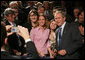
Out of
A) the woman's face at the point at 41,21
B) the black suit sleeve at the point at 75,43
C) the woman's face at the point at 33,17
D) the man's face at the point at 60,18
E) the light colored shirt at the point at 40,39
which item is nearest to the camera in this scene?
the black suit sleeve at the point at 75,43

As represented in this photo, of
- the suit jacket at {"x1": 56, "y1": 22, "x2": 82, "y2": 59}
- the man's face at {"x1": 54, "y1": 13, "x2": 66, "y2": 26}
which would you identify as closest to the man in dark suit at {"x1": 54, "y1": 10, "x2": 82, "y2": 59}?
the suit jacket at {"x1": 56, "y1": 22, "x2": 82, "y2": 59}

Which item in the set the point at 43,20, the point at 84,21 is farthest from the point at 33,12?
the point at 84,21

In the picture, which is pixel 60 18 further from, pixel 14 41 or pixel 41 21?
pixel 14 41

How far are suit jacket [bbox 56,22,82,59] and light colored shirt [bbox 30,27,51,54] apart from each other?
72 centimetres

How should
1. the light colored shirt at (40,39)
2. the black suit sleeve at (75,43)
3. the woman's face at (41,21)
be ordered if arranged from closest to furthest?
1. the black suit sleeve at (75,43)
2. the light colored shirt at (40,39)
3. the woman's face at (41,21)

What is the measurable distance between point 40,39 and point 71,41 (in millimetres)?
869

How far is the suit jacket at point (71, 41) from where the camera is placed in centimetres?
335

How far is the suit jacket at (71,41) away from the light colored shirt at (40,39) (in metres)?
0.72

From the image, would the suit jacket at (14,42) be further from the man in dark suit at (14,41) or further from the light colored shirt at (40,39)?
the light colored shirt at (40,39)

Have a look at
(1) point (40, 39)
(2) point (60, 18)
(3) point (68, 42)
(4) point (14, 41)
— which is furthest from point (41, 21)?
(3) point (68, 42)

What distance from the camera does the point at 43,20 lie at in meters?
4.27

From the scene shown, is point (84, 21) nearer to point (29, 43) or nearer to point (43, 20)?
point (43, 20)

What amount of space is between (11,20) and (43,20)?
68cm

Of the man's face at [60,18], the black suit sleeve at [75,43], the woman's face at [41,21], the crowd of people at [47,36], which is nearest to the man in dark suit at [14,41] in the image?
the crowd of people at [47,36]
